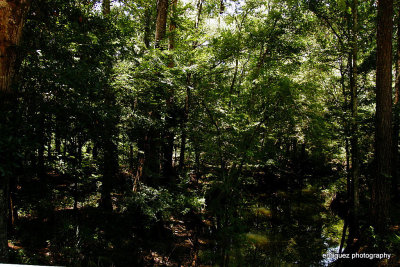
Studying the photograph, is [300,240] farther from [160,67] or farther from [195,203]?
[160,67]

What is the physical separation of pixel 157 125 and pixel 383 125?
5.38m

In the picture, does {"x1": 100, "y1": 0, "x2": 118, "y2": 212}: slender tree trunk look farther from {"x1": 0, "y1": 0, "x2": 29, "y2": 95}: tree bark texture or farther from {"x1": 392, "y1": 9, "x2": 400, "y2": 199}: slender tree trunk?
{"x1": 392, "y1": 9, "x2": 400, "y2": 199}: slender tree trunk

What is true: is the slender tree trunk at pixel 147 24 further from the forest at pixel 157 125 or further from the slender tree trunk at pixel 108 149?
the slender tree trunk at pixel 108 149

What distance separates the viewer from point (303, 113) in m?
5.19

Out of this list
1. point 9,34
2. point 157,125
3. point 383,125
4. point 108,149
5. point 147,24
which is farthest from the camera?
point 147,24

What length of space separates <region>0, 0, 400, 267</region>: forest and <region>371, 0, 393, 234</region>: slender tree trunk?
0.9 inches

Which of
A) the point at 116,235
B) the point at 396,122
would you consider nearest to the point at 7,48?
the point at 116,235

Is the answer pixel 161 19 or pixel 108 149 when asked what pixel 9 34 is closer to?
pixel 108 149

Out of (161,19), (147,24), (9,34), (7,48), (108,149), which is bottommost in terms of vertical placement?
(108,149)

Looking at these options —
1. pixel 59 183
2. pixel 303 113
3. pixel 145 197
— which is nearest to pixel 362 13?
pixel 303 113

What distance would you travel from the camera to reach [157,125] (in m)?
5.19

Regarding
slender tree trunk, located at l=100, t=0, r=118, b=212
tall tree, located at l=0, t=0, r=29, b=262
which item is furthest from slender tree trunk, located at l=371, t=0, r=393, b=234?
tall tree, located at l=0, t=0, r=29, b=262

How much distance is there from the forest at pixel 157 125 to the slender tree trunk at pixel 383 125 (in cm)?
2

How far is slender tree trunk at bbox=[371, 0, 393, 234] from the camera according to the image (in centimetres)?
462
